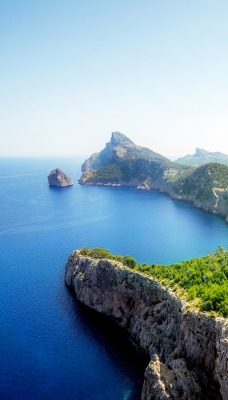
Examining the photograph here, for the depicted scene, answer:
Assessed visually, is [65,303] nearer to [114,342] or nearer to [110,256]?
[110,256]

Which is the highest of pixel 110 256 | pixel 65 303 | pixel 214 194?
pixel 214 194

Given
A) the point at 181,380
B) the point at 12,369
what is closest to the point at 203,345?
the point at 181,380

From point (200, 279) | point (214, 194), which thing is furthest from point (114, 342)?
point (214, 194)

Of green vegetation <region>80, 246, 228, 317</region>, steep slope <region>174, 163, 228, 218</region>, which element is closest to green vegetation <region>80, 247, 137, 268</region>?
green vegetation <region>80, 246, 228, 317</region>

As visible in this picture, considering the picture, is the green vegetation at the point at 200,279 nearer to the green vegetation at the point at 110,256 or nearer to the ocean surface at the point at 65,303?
the green vegetation at the point at 110,256

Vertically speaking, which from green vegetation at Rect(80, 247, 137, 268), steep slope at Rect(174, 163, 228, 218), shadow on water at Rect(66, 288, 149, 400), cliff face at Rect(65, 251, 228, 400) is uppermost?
steep slope at Rect(174, 163, 228, 218)

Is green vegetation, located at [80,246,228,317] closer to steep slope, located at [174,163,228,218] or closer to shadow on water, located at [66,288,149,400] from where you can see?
shadow on water, located at [66,288,149,400]

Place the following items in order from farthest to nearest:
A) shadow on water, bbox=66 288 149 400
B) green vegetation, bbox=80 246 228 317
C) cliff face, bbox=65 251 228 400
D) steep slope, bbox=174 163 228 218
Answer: steep slope, bbox=174 163 228 218
shadow on water, bbox=66 288 149 400
green vegetation, bbox=80 246 228 317
cliff face, bbox=65 251 228 400
